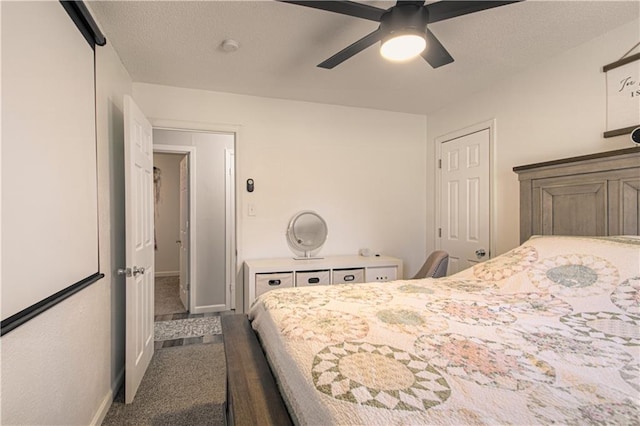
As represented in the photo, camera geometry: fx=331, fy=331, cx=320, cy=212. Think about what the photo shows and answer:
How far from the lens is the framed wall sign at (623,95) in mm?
1997

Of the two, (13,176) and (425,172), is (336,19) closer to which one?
(13,176)

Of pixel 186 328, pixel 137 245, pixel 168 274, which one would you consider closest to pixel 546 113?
pixel 137 245

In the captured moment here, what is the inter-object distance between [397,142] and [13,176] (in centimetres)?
342

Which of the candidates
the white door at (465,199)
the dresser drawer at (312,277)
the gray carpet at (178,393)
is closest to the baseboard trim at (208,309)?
the gray carpet at (178,393)

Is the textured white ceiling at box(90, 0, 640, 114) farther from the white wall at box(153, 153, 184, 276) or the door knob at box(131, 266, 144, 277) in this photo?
the white wall at box(153, 153, 184, 276)

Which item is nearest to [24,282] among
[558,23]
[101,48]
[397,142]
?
[101,48]

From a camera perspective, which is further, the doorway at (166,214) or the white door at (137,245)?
the doorway at (166,214)

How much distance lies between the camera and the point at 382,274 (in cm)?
322

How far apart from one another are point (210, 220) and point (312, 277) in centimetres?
168

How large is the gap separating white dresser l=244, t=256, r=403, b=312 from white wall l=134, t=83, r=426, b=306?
1.05ft

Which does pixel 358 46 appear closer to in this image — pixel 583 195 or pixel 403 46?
pixel 403 46

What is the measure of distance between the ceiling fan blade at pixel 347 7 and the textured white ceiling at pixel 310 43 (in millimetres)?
314

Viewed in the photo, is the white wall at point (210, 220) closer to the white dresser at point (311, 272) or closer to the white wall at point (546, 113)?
the white dresser at point (311, 272)

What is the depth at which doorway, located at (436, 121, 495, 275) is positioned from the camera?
305 centimetres
